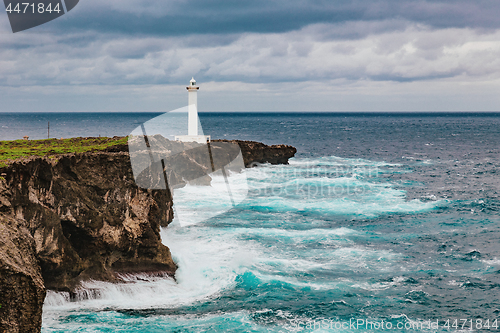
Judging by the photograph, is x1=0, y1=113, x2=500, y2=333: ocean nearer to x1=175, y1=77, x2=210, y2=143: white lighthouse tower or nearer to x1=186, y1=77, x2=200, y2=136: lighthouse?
x1=175, y1=77, x2=210, y2=143: white lighthouse tower

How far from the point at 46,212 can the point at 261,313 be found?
969 centimetres

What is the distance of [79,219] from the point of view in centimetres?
1973

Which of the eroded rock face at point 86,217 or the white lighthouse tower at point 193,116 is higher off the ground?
the white lighthouse tower at point 193,116

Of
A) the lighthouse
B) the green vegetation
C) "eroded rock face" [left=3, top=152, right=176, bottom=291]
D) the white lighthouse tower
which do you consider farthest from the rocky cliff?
the lighthouse

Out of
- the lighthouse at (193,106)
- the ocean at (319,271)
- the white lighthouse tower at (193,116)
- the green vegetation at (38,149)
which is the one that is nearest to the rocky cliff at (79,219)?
the ocean at (319,271)

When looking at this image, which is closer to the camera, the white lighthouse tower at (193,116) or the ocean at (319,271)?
the ocean at (319,271)

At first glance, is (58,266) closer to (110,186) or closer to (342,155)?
(110,186)

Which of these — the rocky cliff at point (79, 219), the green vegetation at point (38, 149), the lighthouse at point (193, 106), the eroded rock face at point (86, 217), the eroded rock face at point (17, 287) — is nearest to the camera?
the eroded rock face at point (17, 287)

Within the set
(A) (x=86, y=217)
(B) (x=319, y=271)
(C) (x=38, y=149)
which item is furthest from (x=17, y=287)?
(B) (x=319, y=271)

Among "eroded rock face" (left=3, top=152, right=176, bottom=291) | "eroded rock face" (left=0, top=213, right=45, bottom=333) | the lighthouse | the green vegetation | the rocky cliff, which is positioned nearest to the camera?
"eroded rock face" (left=0, top=213, right=45, bottom=333)

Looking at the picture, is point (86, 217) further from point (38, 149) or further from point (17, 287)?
point (17, 287)

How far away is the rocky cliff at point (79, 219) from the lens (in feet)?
52.1

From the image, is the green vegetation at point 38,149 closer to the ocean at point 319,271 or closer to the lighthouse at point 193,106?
the ocean at point 319,271

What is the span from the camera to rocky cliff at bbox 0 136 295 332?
15.9m
